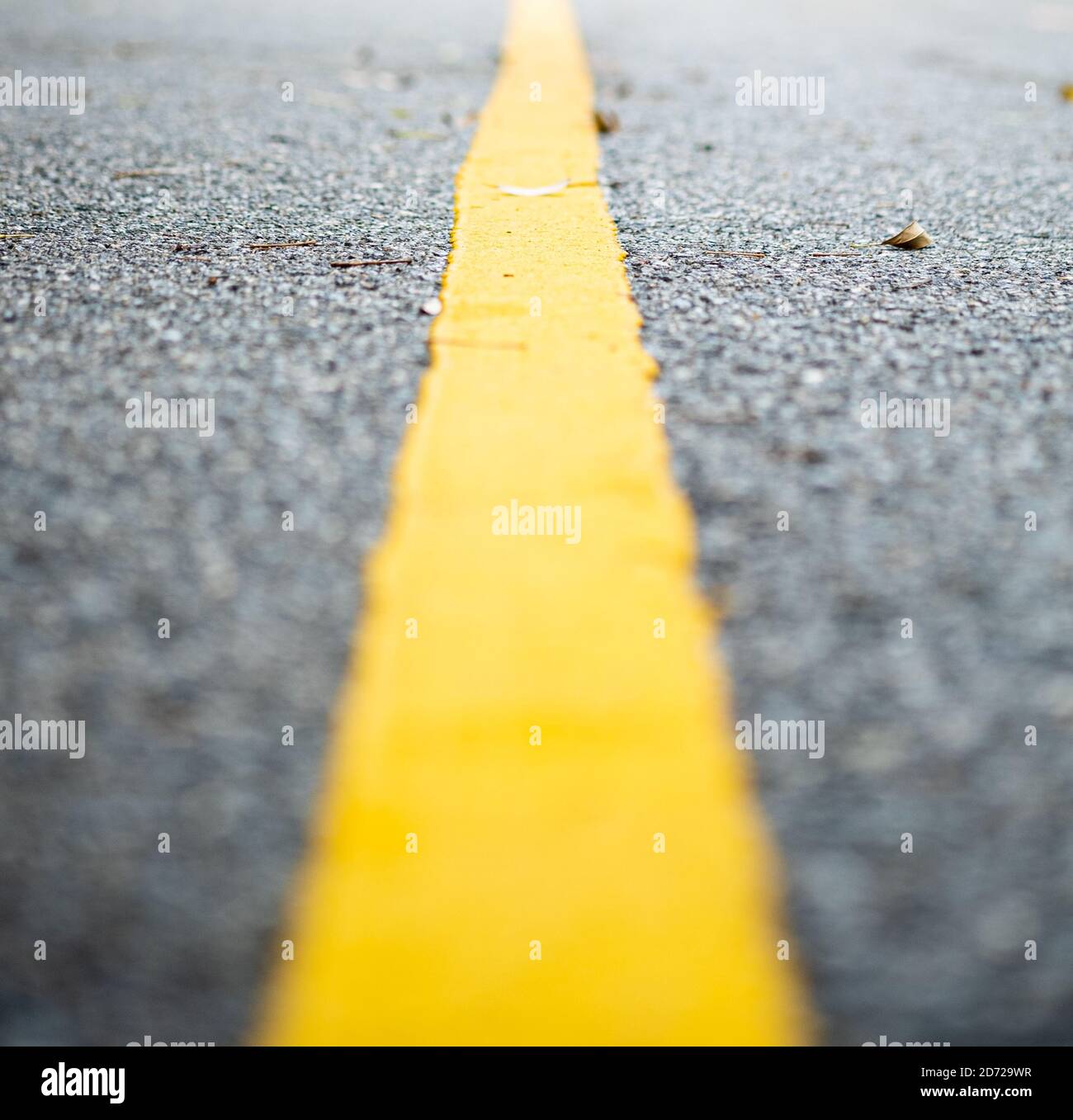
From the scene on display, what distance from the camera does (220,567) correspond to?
3.04 feet

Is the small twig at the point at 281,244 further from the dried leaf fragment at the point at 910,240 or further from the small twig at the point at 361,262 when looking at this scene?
the dried leaf fragment at the point at 910,240

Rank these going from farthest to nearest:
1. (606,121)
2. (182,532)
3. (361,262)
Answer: (606,121)
(361,262)
(182,532)

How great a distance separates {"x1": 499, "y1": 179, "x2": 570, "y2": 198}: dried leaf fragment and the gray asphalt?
0.10 metres

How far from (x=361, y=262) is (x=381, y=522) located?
69 centimetres

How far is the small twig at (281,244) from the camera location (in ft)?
5.32

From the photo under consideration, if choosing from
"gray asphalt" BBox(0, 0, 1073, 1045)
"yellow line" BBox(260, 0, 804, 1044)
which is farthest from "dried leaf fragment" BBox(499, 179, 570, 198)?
"yellow line" BBox(260, 0, 804, 1044)

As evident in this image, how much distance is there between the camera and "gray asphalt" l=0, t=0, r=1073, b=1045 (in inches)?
25.7

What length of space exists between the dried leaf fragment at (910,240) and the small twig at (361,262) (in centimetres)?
71

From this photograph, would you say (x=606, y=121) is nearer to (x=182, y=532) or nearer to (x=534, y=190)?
(x=534, y=190)

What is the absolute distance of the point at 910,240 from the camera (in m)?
1.70

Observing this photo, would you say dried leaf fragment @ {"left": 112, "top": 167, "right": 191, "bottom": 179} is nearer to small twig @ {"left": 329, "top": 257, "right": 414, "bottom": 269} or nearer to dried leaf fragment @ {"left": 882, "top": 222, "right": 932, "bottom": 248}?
small twig @ {"left": 329, "top": 257, "right": 414, "bottom": 269}

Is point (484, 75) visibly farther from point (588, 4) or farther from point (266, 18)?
point (588, 4)

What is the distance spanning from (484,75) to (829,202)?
1.63m

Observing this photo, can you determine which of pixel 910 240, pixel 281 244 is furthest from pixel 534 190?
pixel 910 240
